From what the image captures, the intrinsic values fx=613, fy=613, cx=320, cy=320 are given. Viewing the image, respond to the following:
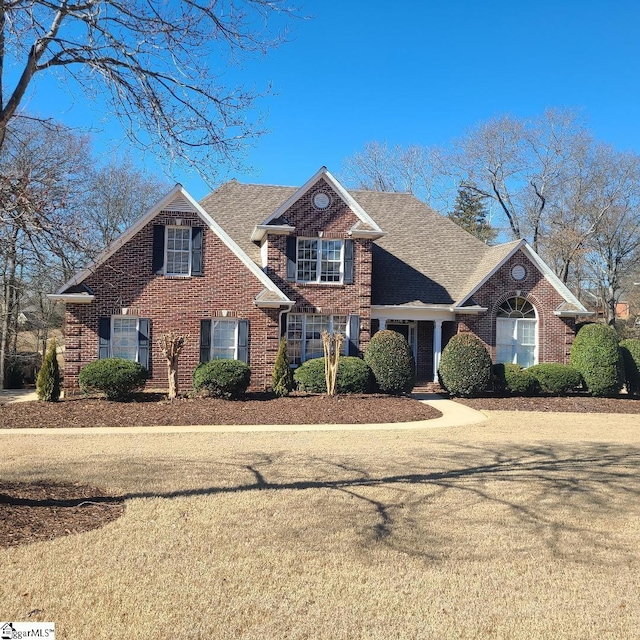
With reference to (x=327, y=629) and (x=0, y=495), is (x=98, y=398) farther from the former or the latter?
(x=327, y=629)

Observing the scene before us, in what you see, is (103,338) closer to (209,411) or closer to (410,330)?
(209,411)

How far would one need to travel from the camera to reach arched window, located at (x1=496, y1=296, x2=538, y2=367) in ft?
71.2

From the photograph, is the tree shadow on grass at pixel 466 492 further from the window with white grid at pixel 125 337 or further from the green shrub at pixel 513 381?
the window with white grid at pixel 125 337

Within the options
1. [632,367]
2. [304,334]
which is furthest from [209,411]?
[632,367]

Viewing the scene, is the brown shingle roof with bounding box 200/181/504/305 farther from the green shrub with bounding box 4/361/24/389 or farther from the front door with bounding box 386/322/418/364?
the green shrub with bounding box 4/361/24/389

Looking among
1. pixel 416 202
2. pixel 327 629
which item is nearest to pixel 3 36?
pixel 327 629

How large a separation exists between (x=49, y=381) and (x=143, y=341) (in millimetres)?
2993

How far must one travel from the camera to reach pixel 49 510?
6.39 m

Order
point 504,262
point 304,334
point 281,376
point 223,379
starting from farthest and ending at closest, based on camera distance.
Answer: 1. point 504,262
2. point 304,334
3. point 281,376
4. point 223,379

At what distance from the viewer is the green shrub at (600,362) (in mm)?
19219

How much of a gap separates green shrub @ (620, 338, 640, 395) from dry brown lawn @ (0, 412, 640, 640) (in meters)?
11.6

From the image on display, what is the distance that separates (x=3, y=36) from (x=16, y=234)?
195 centimetres

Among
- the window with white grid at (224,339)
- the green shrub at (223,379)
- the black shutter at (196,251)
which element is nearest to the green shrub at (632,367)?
the green shrub at (223,379)

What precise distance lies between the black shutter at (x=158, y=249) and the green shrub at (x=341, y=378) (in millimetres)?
5240
